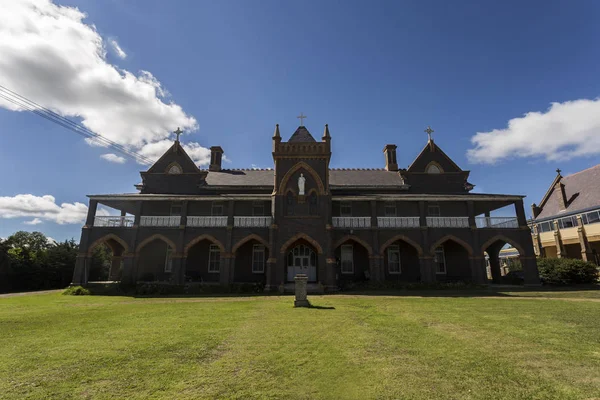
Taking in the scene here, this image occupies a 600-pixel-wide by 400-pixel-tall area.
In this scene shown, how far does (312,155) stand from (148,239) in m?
14.2

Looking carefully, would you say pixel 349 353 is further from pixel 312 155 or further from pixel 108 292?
pixel 108 292

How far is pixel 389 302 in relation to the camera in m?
15.3

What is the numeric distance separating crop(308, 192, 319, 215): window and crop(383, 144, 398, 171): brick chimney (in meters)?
12.8

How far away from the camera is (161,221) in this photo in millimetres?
23422

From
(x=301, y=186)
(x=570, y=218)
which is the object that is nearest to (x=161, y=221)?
(x=301, y=186)

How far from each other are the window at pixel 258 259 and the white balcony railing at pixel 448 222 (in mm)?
13452

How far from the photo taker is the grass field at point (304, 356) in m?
4.89

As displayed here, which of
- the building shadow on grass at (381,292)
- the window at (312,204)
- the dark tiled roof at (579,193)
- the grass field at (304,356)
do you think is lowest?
the grass field at (304,356)

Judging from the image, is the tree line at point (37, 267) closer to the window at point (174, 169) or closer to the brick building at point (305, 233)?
the brick building at point (305, 233)

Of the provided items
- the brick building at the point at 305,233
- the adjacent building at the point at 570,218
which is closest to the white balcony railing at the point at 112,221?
the brick building at the point at 305,233

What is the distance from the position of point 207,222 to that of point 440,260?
63.6 ft

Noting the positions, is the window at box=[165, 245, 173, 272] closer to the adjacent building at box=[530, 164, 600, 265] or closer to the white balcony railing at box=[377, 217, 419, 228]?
the white balcony railing at box=[377, 217, 419, 228]

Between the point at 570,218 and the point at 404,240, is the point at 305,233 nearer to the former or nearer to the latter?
the point at 404,240

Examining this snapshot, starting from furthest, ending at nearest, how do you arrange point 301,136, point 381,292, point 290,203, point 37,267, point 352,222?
point 37,267
point 301,136
point 352,222
point 290,203
point 381,292
